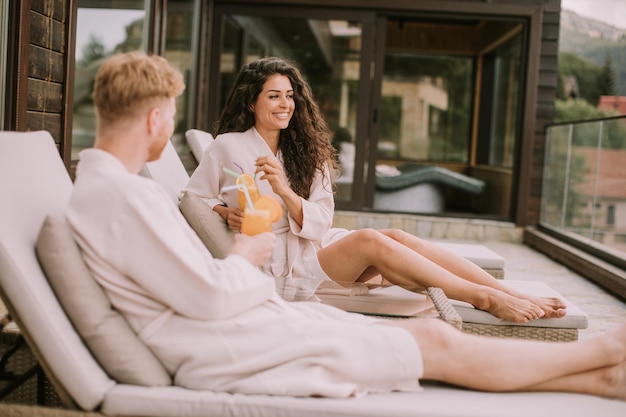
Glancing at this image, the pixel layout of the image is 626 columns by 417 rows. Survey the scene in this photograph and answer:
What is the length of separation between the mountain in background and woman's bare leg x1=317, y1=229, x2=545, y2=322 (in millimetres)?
6277

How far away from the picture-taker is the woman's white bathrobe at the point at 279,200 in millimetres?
3027

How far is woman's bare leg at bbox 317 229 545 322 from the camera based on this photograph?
2.72m

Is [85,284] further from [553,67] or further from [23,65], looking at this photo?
[553,67]

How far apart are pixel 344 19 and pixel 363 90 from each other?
27.8 inches

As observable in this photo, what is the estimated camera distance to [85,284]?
1717 mm

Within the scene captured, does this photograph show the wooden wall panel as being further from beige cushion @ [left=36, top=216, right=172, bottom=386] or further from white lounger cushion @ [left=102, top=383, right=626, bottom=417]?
white lounger cushion @ [left=102, top=383, right=626, bottom=417]

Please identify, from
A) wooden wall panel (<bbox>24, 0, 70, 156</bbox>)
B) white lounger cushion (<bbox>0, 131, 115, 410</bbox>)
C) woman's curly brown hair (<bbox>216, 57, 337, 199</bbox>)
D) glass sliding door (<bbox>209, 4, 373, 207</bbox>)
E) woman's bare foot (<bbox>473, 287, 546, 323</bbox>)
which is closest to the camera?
white lounger cushion (<bbox>0, 131, 115, 410</bbox>)

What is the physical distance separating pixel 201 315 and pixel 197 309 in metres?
0.02

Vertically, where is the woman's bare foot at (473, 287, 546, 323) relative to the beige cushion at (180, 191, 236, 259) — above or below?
below

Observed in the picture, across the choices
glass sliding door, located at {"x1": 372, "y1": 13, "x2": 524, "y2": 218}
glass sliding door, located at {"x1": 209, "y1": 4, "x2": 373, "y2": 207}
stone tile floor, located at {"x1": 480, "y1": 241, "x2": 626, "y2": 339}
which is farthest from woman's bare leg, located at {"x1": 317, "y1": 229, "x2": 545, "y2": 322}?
glass sliding door, located at {"x1": 372, "y1": 13, "x2": 524, "y2": 218}

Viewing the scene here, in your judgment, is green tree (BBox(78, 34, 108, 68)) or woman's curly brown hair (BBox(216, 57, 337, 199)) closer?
woman's curly brown hair (BBox(216, 57, 337, 199))

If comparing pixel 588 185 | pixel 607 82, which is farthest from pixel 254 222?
pixel 607 82

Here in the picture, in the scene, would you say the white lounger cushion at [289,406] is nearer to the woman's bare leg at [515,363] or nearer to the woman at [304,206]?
the woman's bare leg at [515,363]

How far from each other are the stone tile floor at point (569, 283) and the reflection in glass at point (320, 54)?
5.98 feet
